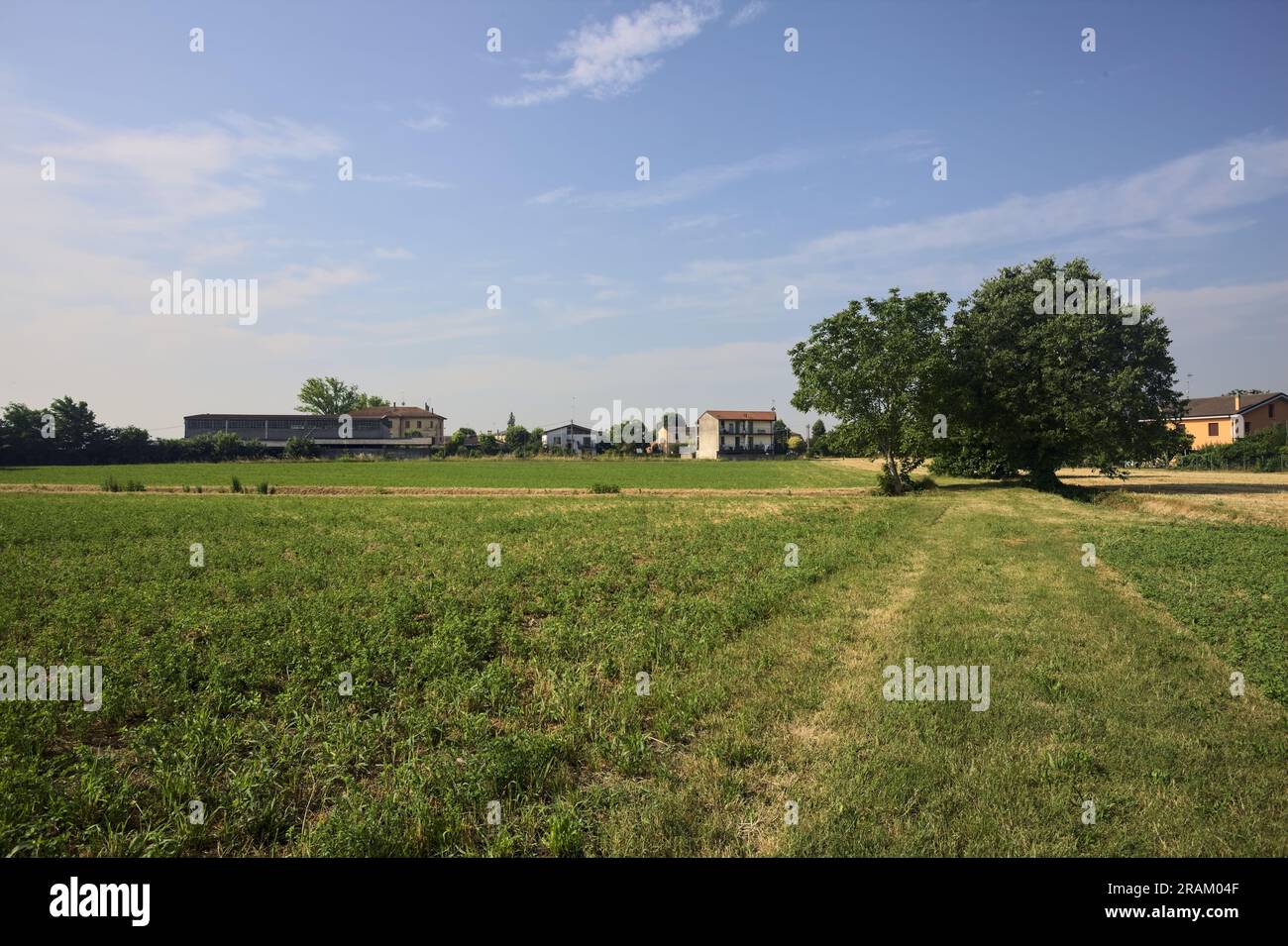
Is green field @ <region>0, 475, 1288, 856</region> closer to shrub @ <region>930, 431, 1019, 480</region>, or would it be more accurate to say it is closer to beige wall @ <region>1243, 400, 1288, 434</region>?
shrub @ <region>930, 431, 1019, 480</region>

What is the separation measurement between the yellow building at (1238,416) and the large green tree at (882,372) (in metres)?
56.6

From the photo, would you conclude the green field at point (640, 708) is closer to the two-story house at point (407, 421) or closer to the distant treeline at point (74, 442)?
the distant treeline at point (74, 442)

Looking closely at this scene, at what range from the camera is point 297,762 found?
20.1ft

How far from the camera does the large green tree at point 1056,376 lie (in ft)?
109

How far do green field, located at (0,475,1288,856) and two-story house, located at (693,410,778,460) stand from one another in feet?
366

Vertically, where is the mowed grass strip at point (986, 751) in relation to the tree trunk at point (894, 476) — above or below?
below

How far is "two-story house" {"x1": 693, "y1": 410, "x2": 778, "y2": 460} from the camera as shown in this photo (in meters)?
127

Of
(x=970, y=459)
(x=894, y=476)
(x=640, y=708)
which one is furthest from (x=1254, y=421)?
(x=640, y=708)

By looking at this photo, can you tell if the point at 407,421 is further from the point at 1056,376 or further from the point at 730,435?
the point at 1056,376

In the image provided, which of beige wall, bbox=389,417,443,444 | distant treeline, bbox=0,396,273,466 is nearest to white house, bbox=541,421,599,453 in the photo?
beige wall, bbox=389,417,443,444

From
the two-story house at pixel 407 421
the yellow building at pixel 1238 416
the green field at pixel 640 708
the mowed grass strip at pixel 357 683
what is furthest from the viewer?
the two-story house at pixel 407 421

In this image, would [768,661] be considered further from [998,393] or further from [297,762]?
[998,393]

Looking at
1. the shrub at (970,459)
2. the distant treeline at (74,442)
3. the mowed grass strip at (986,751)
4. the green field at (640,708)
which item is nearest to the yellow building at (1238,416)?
the shrub at (970,459)
